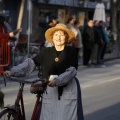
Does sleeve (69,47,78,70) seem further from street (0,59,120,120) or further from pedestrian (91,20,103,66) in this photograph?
pedestrian (91,20,103,66)

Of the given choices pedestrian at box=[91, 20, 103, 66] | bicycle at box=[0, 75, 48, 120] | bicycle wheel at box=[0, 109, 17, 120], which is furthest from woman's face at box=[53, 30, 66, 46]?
pedestrian at box=[91, 20, 103, 66]

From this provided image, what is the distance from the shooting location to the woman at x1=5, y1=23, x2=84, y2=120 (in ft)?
19.2

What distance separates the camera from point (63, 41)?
6027 millimetres

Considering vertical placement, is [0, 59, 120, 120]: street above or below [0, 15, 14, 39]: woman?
below

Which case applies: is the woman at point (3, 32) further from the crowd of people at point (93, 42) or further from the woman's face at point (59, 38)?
the woman's face at point (59, 38)

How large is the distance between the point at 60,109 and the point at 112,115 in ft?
12.4

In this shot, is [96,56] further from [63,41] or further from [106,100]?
[63,41]

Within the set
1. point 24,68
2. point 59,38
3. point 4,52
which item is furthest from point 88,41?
point 24,68

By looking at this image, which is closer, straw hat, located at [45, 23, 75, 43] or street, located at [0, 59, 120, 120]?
straw hat, located at [45, 23, 75, 43]

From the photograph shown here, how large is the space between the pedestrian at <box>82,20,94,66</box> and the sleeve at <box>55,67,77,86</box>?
42.9 feet

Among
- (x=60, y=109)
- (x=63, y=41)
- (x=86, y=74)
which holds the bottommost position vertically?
(x=86, y=74)

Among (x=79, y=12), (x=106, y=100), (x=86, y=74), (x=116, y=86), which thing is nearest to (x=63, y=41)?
(x=106, y=100)

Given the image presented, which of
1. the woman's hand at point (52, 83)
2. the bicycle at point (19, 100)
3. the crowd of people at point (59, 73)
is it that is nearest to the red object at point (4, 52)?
the crowd of people at point (59, 73)

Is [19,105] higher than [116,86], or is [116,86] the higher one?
[19,105]
